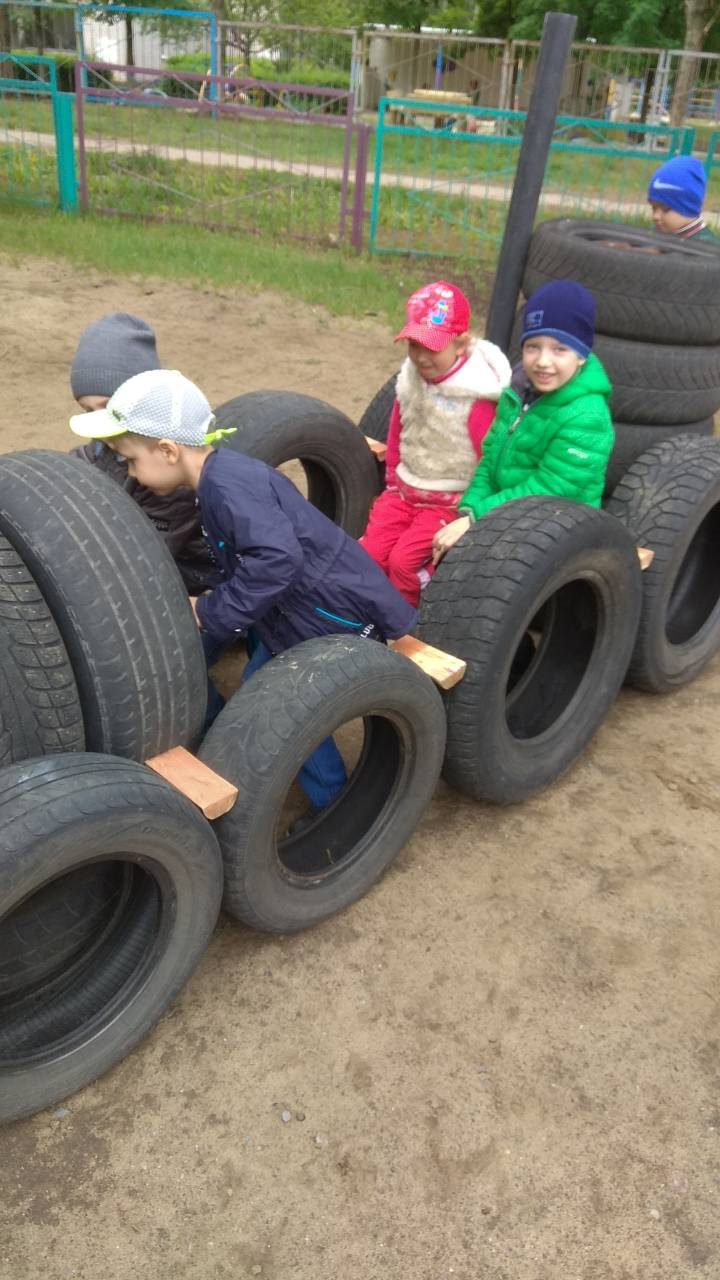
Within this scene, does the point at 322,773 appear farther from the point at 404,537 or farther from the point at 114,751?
the point at 404,537

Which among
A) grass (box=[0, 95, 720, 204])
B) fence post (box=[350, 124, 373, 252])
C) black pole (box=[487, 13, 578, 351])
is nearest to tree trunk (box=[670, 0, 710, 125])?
grass (box=[0, 95, 720, 204])

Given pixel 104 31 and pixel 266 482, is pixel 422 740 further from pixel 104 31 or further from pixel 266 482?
pixel 104 31

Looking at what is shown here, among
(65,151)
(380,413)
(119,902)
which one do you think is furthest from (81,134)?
(119,902)

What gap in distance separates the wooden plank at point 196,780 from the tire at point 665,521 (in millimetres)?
1855

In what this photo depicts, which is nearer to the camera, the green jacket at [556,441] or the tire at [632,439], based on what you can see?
the green jacket at [556,441]

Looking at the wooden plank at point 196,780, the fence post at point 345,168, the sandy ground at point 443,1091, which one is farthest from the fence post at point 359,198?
the wooden plank at point 196,780

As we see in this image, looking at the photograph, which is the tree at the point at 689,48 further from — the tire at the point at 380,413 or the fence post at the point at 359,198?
the tire at the point at 380,413

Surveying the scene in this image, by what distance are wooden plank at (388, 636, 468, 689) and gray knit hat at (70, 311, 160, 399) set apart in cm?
127

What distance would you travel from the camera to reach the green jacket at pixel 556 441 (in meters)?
3.17

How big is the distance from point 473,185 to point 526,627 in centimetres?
1442

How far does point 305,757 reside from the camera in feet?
8.08

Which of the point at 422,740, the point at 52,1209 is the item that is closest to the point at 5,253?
the point at 422,740

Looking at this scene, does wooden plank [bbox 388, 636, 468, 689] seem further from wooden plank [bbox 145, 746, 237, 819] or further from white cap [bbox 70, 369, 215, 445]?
white cap [bbox 70, 369, 215, 445]

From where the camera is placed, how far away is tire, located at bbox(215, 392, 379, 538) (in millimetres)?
3758
